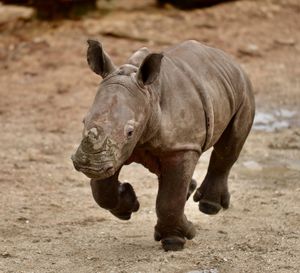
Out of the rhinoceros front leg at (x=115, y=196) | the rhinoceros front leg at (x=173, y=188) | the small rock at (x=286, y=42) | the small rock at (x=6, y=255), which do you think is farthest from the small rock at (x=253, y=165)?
the small rock at (x=286, y=42)

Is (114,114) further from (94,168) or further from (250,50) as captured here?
(250,50)

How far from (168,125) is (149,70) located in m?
0.44

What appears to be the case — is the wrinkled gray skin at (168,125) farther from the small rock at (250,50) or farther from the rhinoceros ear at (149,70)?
the small rock at (250,50)

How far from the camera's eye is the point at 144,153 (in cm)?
598

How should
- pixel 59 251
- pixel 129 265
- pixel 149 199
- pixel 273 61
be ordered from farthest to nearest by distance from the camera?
pixel 273 61 → pixel 149 199 → pixel 59 251 → pixel 129 265

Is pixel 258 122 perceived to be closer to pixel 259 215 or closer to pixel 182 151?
pixel 259 215

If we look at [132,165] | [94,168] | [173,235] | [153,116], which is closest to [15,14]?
[132,165]

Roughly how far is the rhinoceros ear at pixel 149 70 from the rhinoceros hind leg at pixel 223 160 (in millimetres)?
1496

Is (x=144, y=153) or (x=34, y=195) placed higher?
(x=144, y=153)

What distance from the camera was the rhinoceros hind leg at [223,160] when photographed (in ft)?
22.8

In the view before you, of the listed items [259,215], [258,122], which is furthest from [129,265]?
[258,122]

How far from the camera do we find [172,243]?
20.3 ft

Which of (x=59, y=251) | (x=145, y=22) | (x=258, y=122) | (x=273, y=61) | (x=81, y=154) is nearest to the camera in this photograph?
(x=81, y=154)

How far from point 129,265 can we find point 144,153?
73cm
